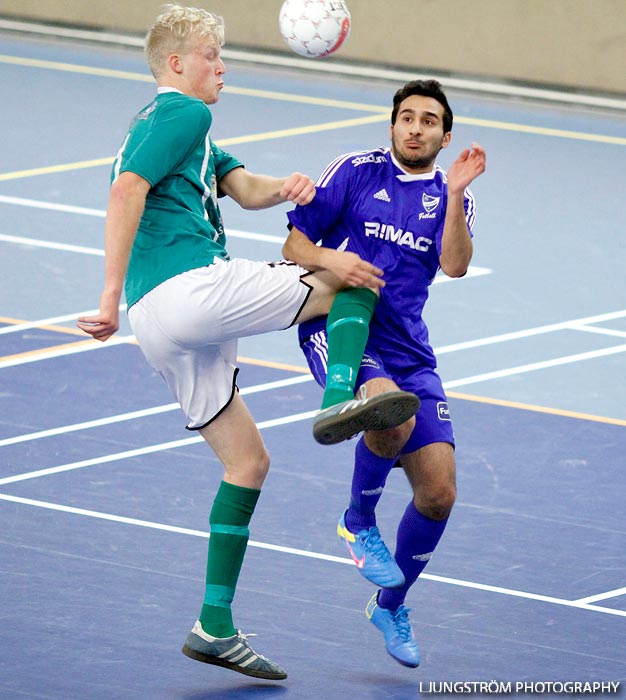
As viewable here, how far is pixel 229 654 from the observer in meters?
7.77

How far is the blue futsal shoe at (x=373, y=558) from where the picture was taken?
25.4ft

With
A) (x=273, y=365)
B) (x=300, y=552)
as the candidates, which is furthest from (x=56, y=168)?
(x=300, y=552)

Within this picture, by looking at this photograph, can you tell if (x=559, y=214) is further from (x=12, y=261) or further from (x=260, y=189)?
(x=260, y=189)

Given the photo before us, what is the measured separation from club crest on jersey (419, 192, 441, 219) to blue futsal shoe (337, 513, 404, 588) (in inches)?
56.5

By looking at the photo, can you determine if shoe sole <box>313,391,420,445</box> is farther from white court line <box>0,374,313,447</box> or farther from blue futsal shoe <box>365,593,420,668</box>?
white court line <box>0,374,313,447</box>

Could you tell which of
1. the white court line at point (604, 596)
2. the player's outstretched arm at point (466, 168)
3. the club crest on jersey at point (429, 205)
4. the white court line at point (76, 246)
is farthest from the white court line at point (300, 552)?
the white court line at point (76, 246)

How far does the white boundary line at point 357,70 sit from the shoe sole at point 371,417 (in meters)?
14.8

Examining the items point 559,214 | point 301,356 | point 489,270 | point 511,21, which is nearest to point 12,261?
point 301,356

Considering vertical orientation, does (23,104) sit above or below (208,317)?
below

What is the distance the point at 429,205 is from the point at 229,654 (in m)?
2.20

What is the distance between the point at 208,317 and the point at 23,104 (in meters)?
13.5

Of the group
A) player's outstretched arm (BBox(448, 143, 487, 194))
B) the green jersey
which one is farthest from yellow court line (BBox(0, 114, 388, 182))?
player's outstretched arm (BBox(448, 143, 487, 194))

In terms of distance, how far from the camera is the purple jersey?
7.80 m

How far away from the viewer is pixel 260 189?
796cm
